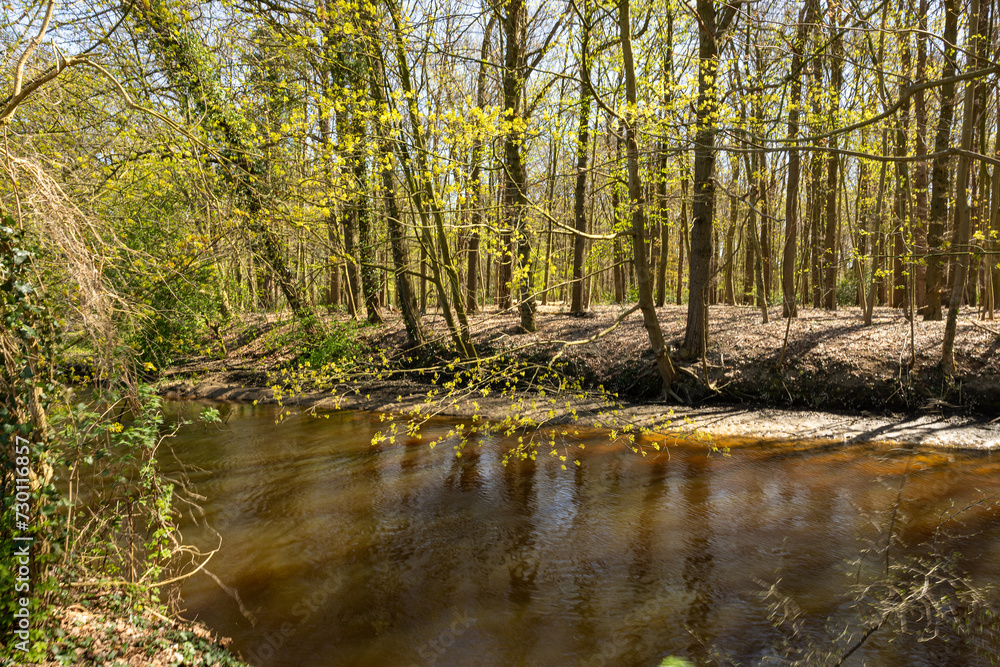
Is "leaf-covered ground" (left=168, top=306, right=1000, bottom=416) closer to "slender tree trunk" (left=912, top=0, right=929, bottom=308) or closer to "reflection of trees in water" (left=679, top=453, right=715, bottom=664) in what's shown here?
"slender tree trunk" (left=912, top=0, right=929, bottom=308)

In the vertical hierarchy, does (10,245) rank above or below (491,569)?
above

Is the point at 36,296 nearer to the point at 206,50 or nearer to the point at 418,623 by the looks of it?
the point at 418,623

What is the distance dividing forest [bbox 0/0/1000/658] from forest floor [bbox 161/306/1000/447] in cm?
10

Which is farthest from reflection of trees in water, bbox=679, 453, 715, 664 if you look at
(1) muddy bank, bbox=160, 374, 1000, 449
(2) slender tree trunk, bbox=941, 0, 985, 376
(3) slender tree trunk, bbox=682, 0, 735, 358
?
(2) slender tree trunk, bbox=941, 0, 985, 376

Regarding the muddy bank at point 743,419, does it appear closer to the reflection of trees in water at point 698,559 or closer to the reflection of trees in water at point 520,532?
the reflection of trees in water at point 698,559

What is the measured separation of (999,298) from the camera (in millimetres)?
12773

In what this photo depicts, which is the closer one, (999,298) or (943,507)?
(943,507)

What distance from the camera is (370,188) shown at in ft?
28.0

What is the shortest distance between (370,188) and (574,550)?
626 centimetres

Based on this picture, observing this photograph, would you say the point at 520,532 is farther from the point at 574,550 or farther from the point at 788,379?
the point at 788,379

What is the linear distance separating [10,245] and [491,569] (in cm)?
498

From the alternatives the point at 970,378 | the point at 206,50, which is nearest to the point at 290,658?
the point at 206,50

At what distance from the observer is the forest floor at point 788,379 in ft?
30.6

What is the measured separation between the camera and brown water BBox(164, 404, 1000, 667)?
14.8ft
